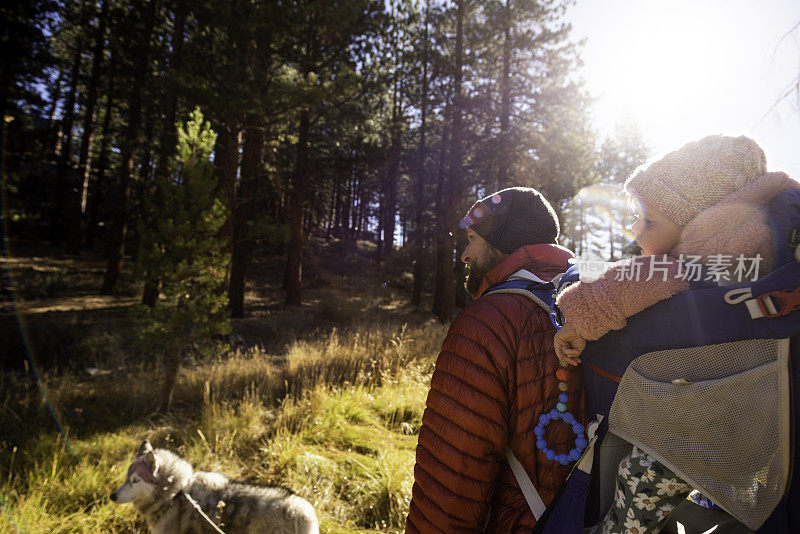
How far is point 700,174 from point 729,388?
61cm

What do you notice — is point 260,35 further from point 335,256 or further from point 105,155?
point 335,256

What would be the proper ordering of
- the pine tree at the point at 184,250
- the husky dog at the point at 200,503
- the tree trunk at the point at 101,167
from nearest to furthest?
1. the husky dog at the point at 200,503
2. the pine tree at the point at 184,250
3. the tree trunk at the point at 101,167

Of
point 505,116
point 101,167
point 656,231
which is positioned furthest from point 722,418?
point 101,167

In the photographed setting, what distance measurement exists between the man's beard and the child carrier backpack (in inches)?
26.6

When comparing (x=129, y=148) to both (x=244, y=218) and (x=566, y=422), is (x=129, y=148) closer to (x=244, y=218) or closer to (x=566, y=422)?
(x=244, y=218)

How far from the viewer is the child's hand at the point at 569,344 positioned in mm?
1165

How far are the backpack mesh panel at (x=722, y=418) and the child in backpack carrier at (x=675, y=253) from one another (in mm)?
101

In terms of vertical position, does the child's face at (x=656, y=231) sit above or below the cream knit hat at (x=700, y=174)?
below

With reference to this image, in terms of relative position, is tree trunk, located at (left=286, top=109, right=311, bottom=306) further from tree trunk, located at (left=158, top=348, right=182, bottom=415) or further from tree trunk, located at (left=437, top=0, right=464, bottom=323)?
tree trunk, located at (left=158, top=348, right=182, bottom=415)

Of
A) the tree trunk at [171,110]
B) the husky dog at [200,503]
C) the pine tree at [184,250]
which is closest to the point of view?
the husky dog at [200,503]

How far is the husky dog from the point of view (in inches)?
111

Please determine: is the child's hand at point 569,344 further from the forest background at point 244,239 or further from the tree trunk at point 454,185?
the tree trunk at point 454,185

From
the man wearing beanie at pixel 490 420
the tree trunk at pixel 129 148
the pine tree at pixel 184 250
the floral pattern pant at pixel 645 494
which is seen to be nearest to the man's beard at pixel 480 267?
the man wearing beanie at pixel 490 420

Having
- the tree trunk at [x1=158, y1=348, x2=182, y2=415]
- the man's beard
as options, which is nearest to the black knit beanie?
the man's beard
